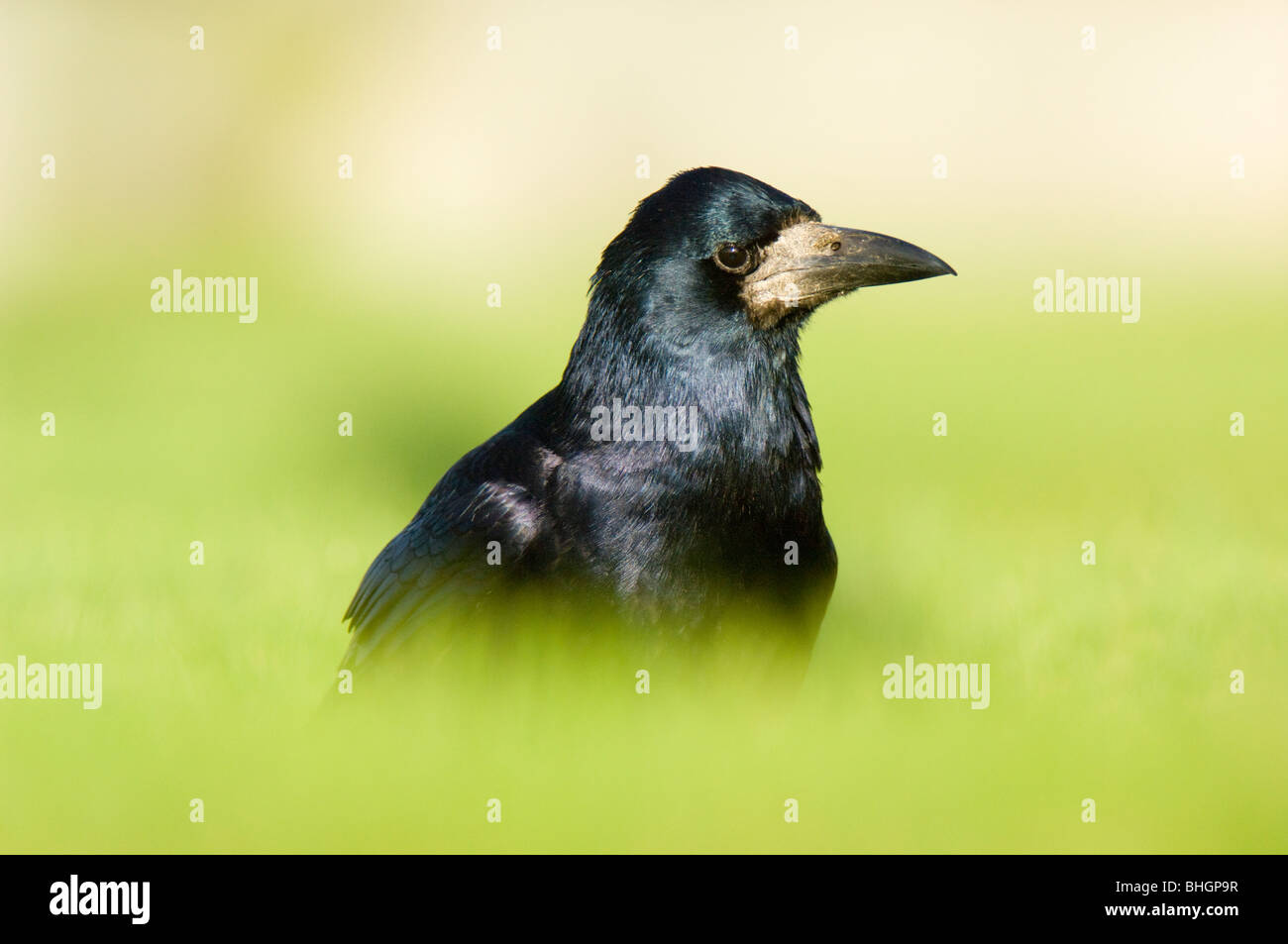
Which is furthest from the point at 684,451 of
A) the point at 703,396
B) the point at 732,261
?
the point at 732,261

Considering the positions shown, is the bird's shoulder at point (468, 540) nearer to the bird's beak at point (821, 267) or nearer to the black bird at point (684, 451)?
the black bird at point (684, 451)

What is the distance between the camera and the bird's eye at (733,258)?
13.9ft

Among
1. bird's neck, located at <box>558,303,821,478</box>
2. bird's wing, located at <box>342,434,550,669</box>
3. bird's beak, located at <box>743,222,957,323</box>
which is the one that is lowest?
bird's wing, located at <box>342,434,550,669</box>

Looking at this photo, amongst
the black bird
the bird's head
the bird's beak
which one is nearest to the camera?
the black bird

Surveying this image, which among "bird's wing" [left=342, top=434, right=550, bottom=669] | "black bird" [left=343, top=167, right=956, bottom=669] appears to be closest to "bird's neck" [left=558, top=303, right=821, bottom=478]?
"black bird" [left=343, top=167, right=956, bottom=669]

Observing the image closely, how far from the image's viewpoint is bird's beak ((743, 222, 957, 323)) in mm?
4328

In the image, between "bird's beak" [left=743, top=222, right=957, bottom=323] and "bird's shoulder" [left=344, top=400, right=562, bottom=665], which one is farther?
"bird's beak" [left=743, top=222, right=957, bottom=323]

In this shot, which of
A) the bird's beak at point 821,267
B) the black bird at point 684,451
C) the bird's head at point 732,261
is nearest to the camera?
the black bird at point 684,451

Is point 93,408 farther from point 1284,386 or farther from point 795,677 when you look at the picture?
point 1284,386

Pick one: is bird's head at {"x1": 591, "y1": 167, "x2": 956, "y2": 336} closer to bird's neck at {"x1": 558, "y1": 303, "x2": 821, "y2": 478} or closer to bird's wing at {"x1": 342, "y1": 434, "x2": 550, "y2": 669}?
bird's neck at {"x1": 558, "y1": 303, "x2": 821, "y2": 478}

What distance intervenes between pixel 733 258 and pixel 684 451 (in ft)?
2.15

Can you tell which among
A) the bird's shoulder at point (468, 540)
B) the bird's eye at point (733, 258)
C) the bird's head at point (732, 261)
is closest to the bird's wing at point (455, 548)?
the bird's shoulder at point (468, 540)

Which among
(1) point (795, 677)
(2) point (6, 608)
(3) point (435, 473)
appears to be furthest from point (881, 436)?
(2) point (6, 608)

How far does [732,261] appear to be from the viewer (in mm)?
4281
